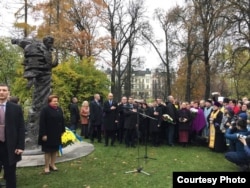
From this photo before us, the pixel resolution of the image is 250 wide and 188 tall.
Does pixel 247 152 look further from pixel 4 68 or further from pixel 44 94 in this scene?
pixel 4 68

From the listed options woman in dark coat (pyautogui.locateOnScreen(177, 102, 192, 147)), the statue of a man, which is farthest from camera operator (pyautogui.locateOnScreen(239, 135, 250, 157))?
the statue of a man

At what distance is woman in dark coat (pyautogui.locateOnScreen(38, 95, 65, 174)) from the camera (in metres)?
7.97

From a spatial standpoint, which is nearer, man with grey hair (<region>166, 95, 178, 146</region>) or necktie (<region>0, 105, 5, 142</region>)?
necktie (<region>0, 105, 5, 142</region>)

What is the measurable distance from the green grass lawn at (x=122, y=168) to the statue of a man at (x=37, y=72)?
1855 millimetres

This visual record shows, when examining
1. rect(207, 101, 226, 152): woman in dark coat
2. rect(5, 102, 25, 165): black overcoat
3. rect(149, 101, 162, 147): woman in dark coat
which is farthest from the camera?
rect(149, 101, 162, 147): woman in dark coat

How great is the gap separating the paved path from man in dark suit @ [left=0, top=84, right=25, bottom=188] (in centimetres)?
281

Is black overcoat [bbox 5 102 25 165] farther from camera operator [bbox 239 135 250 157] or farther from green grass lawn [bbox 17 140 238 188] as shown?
camera operator [bbox 239 135 250 157]

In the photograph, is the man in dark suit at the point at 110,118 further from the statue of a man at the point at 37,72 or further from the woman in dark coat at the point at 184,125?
the statue of a man at the point at 37,72

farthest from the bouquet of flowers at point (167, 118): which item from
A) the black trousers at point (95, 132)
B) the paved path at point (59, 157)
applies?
the paved path at point (59, 157)

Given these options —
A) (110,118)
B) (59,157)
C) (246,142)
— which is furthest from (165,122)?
(246,142)

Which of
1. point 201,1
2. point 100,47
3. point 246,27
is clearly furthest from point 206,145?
point 100,47

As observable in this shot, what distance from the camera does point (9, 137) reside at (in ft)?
19.5

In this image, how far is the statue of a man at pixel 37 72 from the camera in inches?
395

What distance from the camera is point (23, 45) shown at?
10.4m
